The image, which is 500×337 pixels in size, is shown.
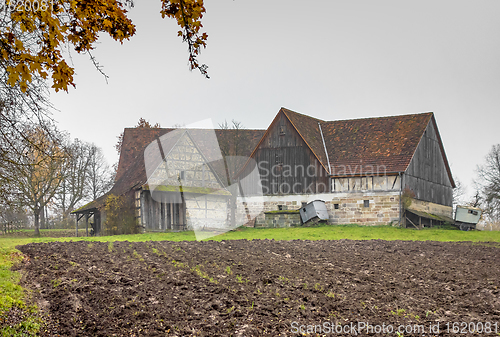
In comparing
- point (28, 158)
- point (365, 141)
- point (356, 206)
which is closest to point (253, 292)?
point (28, 158)

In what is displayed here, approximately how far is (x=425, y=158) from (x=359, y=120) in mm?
5822

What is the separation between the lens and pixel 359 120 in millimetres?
37000

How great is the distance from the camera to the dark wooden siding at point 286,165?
33625mm

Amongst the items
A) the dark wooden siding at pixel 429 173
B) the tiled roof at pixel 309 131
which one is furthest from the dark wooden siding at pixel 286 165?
the dark wooden siding at pixel 429 173

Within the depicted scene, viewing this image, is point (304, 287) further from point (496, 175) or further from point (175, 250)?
point (496, 175)

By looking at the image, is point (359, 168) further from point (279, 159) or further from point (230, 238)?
point (230, 238)

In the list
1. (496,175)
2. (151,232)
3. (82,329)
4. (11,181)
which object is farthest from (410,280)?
(496,175)

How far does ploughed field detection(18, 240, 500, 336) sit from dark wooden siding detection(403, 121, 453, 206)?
57.3 ft

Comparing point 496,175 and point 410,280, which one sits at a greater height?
point 496,175
